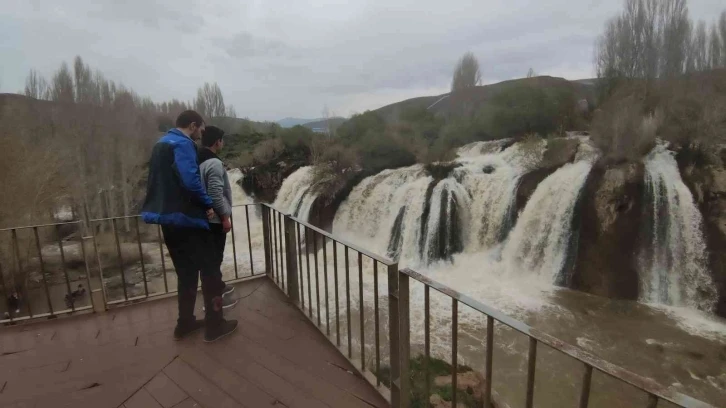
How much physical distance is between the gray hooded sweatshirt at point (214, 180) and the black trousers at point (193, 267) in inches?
7.6

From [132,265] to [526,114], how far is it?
54.3 ft

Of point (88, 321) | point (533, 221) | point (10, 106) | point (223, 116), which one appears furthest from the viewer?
point (223, 116)

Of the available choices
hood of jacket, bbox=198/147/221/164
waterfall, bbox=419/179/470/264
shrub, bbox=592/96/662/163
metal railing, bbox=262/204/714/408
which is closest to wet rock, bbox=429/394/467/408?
metal railing, bbox=262/204/714/408

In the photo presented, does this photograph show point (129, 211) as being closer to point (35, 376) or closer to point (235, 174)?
point (235, 174)

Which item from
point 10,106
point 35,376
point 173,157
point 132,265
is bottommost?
point 132,265

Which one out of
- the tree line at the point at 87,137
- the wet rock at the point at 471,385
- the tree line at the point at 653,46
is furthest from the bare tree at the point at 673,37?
the tree line at the point at 87,137

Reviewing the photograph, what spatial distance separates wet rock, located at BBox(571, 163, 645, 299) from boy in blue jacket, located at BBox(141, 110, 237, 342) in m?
9.17

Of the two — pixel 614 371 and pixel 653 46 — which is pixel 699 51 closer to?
pixel 653 46

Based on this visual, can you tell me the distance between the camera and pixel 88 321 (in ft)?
11.2

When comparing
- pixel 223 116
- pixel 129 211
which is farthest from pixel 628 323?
pixel 223 116

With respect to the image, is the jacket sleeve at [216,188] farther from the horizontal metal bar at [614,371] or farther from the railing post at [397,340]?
the horizontal metal bar at [614,371]

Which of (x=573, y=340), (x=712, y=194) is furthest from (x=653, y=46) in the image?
(x=573, y=340)

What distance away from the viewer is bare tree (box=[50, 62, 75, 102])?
2117cm

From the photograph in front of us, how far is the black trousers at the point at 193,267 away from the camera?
2.80m
